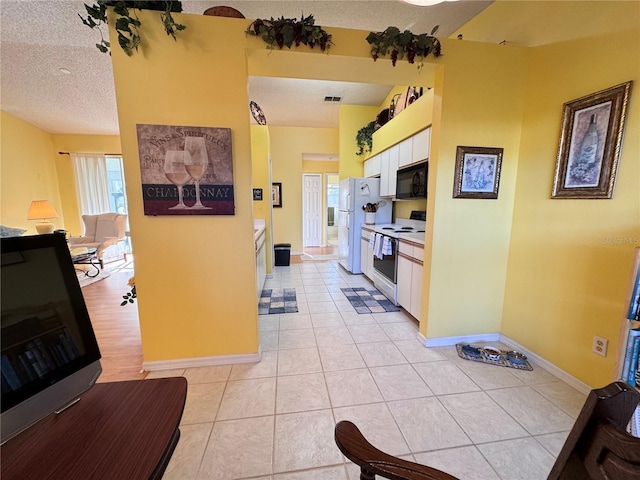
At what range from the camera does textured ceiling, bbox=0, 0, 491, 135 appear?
240 cm

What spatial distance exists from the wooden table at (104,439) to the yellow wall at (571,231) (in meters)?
1.99

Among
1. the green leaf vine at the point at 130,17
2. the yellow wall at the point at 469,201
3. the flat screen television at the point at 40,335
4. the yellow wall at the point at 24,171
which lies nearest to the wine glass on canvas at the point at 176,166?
the green leaf vine at the point at 130,17

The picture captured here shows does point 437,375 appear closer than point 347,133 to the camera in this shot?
Yes

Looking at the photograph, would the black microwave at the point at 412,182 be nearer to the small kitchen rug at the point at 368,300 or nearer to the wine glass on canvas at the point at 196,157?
the small kitchen rug at the point at 368,300

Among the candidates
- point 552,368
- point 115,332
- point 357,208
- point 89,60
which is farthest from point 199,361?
point 89,60

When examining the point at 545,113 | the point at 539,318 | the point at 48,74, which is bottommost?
the point at 539,318

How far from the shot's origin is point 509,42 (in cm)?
227

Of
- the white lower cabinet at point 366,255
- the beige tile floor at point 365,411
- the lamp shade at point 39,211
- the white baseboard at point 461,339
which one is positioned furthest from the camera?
the lamp shade at point 39,211

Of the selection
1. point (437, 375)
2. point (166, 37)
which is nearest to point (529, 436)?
point (437, 375)

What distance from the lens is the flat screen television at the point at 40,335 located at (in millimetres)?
529

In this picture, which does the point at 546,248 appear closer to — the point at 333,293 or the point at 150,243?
the point at 333,293

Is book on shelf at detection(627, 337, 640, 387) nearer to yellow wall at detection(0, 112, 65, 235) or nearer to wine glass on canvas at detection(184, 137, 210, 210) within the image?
wine glass on canvas at detection(184, 137, 210, 210)

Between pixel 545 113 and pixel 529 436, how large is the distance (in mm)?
2265

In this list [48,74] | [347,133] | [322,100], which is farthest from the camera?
[347,133]
